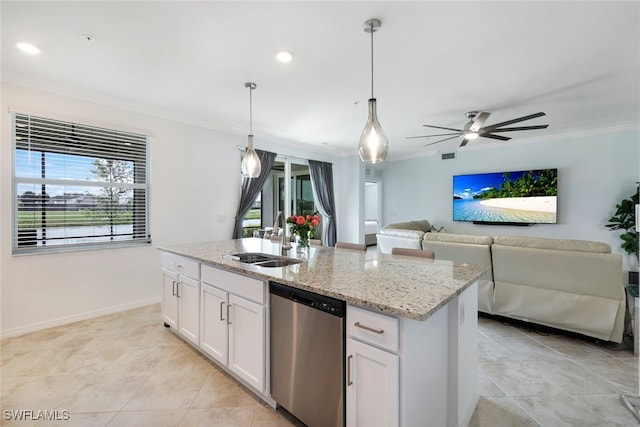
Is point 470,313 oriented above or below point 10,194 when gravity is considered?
below

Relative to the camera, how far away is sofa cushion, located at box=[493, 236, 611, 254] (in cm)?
262

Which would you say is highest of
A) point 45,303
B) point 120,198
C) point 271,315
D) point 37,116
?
point 37,116

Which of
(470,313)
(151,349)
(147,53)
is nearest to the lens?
(470,313)

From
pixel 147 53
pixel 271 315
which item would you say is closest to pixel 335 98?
pixel 147 53

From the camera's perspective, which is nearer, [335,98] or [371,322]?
[371,322]

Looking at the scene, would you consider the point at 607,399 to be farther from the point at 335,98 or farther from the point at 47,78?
the point at 47,78

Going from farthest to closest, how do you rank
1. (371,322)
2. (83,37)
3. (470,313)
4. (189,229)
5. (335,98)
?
(189,229) < (335,98) < (83,37) < (470,313) < (371,322)

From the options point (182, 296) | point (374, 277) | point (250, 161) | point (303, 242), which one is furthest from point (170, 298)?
point (374, 277)

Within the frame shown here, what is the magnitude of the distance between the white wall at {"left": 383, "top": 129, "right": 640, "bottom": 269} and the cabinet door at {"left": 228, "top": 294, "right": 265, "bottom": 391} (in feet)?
19.1

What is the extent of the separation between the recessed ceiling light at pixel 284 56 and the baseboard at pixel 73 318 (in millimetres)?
3457

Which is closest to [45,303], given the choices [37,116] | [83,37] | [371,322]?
[37,116]

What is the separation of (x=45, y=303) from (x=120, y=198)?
1.36m

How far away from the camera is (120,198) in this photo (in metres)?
3.58

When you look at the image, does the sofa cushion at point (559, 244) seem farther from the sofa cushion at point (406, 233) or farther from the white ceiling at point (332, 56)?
the white ceiling at point (332, 56)
